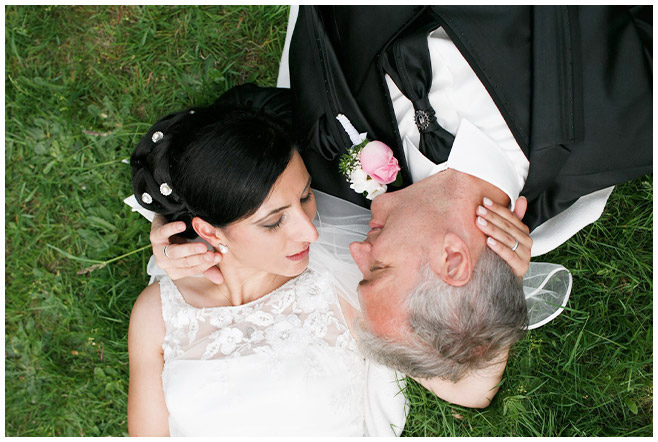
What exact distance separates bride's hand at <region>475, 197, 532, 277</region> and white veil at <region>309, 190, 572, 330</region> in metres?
0.84

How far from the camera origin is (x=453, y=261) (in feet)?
7.51

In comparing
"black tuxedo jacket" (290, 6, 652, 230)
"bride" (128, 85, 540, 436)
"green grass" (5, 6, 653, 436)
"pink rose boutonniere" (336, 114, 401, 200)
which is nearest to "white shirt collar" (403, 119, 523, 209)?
"black tuxedo jacket" (290, 6, 652, 230)

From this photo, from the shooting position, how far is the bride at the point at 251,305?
9.14 feet

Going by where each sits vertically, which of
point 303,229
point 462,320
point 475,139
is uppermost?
point 475,139

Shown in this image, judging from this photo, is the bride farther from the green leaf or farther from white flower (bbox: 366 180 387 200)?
the green leaf

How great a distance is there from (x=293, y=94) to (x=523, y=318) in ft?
6.32

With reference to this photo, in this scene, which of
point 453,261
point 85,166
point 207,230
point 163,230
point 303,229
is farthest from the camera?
point 85,166

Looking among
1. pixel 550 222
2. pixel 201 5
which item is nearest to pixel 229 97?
pixel 201 5

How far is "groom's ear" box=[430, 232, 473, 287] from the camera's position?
7.43ft

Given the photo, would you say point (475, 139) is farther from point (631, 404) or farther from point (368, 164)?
point (631, 404)

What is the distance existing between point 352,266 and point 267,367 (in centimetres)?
86

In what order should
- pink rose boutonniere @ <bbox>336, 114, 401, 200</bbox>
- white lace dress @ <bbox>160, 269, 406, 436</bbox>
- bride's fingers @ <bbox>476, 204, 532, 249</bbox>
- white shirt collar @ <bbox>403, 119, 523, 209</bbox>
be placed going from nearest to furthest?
bride's fingers @ <bbox>476, 204, 532, 249</bbox> → white shirt collar @ <bbox>403, 119, 523, 209</bbox> → pink rose boutonniere @ <bbox>336, 114, 401, 200</bbox> → white lace dress @ <bbox>160, 269, 406, 436</bbox>

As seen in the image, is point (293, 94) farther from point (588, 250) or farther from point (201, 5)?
point (588, 250)

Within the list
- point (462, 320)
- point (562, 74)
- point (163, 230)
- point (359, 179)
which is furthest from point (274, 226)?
point (562, 74)
